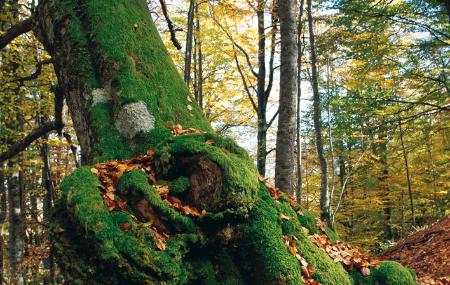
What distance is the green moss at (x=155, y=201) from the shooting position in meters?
2.08

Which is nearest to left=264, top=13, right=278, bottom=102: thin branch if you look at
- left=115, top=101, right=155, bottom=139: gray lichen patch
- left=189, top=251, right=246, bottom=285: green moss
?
left=115, top=101, right=155, bottom=139: gray lichen patch

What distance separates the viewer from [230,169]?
2.19 m

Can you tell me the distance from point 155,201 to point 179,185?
0.22 meters

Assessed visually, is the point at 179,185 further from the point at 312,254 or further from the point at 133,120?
the point at 312,254

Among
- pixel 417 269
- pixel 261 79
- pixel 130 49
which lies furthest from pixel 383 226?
pixel 130 49

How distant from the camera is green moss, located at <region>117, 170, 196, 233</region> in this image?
208 cm

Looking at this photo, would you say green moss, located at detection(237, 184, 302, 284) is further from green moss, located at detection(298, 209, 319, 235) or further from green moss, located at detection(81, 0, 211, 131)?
green moss, located at detection(81, 0, 211, 131)

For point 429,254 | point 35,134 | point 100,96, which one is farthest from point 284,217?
point 429,254

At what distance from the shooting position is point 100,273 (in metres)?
1.82

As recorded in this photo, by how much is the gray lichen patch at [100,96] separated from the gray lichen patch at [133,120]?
0.81ft

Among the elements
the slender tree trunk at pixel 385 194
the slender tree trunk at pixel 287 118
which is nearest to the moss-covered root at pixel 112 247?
the slender tree trunk at pixel 287 118

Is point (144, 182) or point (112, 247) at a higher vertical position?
point (144, 182)

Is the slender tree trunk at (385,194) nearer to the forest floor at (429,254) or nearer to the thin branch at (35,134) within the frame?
the forest floor at (429,254)

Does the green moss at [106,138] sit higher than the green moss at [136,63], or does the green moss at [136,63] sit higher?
the green moss at [136,63]
